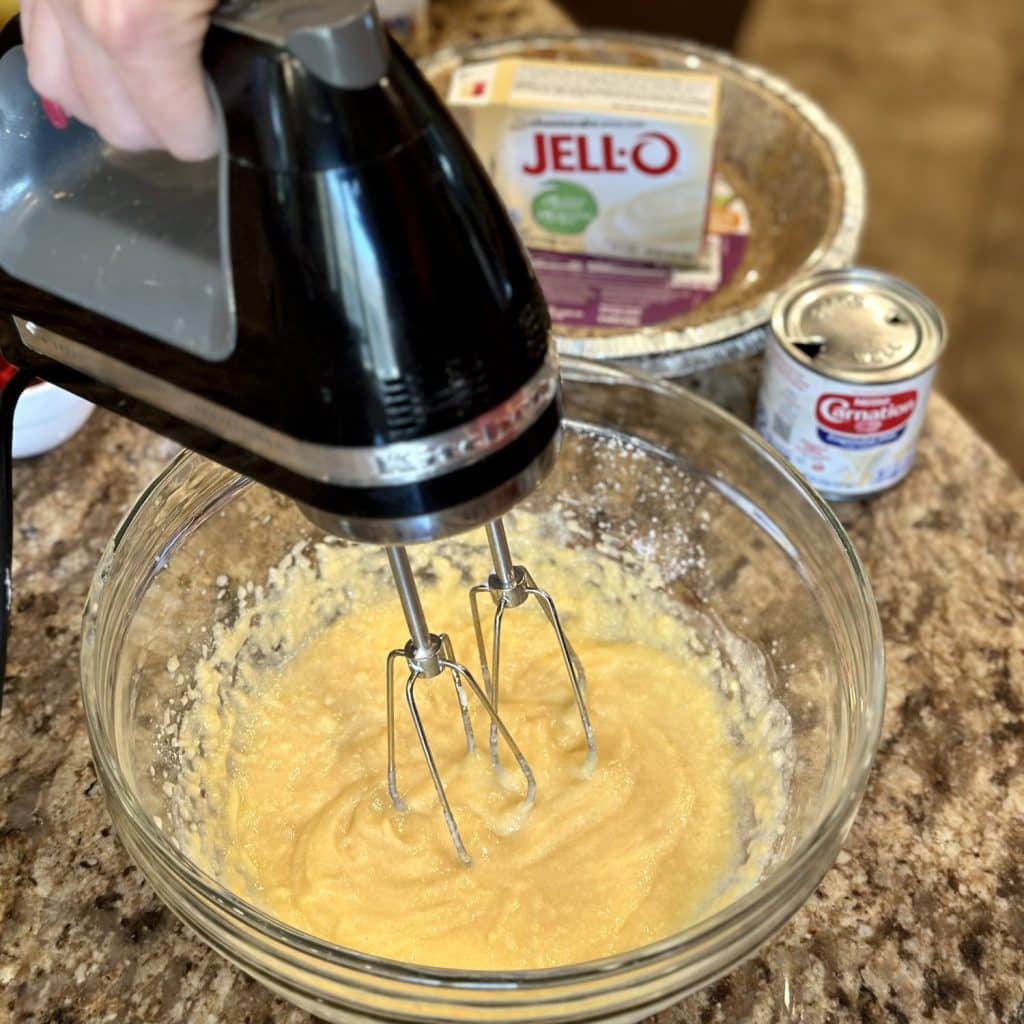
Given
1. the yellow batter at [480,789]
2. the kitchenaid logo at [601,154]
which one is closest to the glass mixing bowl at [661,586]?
the yellow batter at [480,789]

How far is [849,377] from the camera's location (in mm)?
926

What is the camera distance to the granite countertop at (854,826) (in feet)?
2.37

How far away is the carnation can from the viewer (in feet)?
3.07

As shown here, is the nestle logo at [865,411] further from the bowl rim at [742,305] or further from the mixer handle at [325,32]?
the mixer handle at [325,32]

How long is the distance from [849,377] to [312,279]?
565 millimetres

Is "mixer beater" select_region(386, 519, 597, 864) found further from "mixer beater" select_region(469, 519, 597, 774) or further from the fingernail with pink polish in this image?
the fingernail with pink polish

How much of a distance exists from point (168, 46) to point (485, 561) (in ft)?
1.90

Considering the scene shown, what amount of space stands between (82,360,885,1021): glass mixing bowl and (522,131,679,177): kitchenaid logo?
1.24 ft

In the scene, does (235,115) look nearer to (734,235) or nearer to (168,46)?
(168,46)

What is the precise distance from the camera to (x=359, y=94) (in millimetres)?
462

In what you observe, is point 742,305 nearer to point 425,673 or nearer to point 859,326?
point 859,326

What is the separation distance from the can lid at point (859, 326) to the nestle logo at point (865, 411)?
0.7 inches

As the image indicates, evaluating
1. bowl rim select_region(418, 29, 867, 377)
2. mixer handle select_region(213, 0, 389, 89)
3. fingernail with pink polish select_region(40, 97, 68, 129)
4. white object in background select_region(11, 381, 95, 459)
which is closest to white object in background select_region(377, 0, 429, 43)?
bowl rim select_region(418, 29, 867, 377)

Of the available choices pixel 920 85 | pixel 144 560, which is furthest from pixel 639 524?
pixel 920 85
